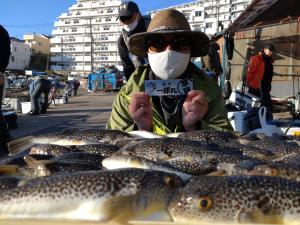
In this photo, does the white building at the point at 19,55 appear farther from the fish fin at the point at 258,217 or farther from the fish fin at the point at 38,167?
the fish fin at the point at 258,217

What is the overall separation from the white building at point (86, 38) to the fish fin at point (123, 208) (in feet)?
378

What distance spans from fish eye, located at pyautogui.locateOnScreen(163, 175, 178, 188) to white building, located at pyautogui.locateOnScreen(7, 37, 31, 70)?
368ft

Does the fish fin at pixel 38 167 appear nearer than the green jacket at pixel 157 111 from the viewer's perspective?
Yes

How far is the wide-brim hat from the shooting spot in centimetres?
377

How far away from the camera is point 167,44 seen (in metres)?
3.87

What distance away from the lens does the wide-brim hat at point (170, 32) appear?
12.4 ft

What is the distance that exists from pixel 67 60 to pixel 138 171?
418 feet

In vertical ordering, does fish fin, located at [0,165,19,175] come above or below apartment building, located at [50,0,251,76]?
below

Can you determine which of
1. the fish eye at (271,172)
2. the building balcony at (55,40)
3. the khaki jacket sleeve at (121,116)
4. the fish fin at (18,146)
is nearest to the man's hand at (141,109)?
the khaki jacket sleeve at (121,116)

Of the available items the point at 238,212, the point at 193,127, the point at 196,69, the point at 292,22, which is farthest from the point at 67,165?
the point at 292,22

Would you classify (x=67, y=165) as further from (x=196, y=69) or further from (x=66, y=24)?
(x=66, y=24)

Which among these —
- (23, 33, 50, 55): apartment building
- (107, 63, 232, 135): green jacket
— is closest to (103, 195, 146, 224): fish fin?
(107, 63, 232, 135): green jacket

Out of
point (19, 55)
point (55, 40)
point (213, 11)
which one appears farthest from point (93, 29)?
point (213, 11)

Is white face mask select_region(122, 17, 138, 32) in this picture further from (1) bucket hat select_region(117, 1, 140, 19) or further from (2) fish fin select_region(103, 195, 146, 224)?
(2) fish fin select_region(103, 195, 146, 224)
